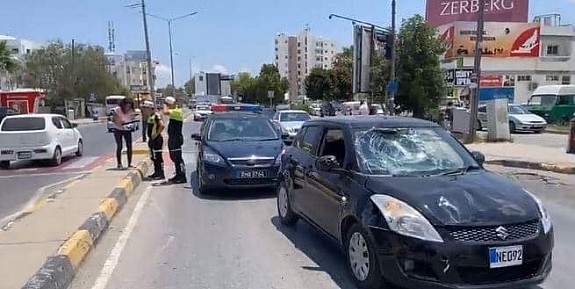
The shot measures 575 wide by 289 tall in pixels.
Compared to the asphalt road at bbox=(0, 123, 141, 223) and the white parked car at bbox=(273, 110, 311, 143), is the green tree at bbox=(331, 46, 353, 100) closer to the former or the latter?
the white parked car at bbox=(273, 110, 311, 143)

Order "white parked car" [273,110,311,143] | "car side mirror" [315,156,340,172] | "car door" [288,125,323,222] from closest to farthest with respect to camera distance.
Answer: "car side mirror" [315,156,340,172] < "car door" [288,125,323,222] < "white parked car" [273,110,311,143]

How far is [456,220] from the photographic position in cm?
427

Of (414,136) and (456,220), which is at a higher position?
(414,136)

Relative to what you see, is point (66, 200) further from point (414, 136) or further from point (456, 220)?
point (456, 220)

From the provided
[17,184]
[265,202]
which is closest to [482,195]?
[265,202]

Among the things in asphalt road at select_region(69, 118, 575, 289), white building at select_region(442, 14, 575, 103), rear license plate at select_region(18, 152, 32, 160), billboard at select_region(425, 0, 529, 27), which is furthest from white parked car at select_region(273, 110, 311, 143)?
white building at select_region(442, 14, 575, 103)

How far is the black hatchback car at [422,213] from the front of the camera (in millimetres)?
4230

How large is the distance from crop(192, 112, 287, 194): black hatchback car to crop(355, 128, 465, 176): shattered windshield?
4106mm

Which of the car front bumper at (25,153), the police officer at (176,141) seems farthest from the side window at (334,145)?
the car front bumper at (25,153)

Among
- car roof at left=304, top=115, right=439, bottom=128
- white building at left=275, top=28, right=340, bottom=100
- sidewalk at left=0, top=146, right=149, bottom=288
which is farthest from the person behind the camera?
white building at left=275, top=28, right=340, bottom=100

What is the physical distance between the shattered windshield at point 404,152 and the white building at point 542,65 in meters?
50.1

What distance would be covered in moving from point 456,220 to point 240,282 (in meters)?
2.11

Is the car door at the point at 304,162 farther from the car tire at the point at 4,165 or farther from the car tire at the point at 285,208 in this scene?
the car tire at the point at 4,165

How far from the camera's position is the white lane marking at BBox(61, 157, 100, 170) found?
15727 mm
